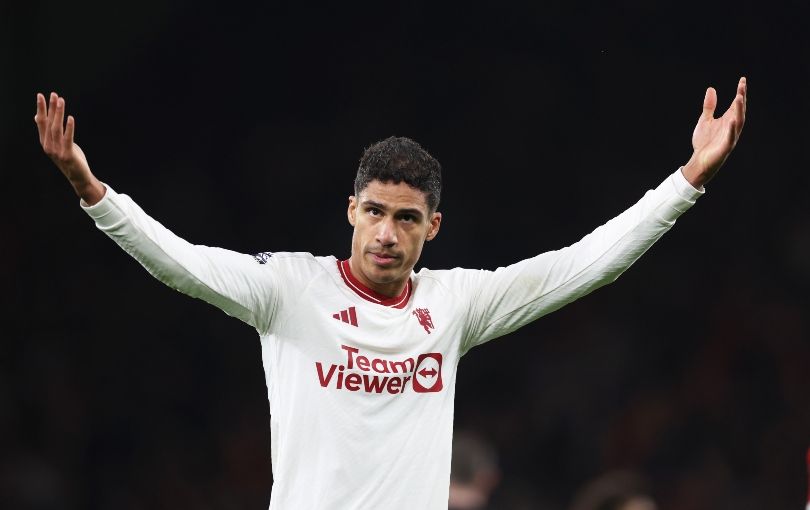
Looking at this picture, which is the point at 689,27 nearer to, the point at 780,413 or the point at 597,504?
the point at 780,413

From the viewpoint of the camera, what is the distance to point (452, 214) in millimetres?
9500

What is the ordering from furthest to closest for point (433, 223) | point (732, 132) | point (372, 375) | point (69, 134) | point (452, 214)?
point (452, 214) → point (433, 223) → point (732, 132) → point (372, 375) → point (69, 134)

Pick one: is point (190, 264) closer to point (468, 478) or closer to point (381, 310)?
point (381, 310)

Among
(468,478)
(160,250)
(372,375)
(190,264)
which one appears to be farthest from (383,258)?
(468,478)

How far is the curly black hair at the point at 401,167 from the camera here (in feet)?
13.8

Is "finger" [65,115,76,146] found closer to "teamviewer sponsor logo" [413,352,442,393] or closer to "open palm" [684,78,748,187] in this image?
"teamviewer sponsor logo" [413,352,442,393]

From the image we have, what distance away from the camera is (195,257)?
12.7ft

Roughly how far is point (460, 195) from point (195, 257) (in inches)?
228

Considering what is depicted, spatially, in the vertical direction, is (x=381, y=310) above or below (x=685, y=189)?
below

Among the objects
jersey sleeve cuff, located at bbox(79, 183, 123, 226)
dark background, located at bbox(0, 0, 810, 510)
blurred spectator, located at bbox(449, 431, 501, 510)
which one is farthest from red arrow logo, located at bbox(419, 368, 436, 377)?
dark background, located at bbox(0, 0, 810, 510)

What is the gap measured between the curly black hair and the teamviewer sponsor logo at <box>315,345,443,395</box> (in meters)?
0.55

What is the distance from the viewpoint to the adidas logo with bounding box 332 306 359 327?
13.6 feet

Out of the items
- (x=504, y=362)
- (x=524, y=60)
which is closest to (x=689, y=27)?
(x=524, y=60)

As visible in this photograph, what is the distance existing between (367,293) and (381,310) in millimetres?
79
